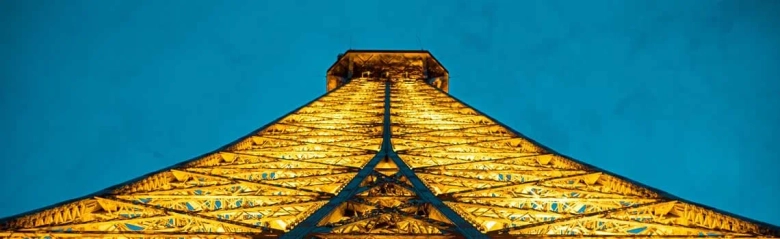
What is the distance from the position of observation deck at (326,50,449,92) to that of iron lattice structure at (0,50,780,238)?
16.6 m

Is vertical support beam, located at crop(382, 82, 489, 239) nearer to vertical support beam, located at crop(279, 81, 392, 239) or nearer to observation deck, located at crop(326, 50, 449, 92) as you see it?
vertical support beam, located at crop(279, 81, 392, 239)

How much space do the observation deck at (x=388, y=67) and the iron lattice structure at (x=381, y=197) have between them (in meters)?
16.6

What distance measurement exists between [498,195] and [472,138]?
875 centimetres

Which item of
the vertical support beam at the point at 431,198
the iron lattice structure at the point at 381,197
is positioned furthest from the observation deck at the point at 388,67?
the vertical support beam at the point at 431,198

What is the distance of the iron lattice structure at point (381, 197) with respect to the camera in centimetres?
1110

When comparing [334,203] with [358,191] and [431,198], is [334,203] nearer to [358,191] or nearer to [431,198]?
[358,191]

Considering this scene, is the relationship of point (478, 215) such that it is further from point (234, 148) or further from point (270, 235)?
point (234, 148)

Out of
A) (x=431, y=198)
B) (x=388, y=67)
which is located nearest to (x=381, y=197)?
(x=431, y=198)

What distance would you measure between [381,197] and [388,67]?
31.4m

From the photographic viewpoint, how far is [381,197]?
1335 cm

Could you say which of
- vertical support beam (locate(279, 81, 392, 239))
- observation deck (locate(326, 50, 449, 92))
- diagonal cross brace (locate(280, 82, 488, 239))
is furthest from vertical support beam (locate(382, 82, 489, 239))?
observation deck (locate(326, 50, 449, 92))

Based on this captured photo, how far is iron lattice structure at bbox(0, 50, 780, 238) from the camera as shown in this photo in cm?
1110

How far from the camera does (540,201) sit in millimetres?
15195

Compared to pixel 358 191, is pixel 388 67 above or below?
above
